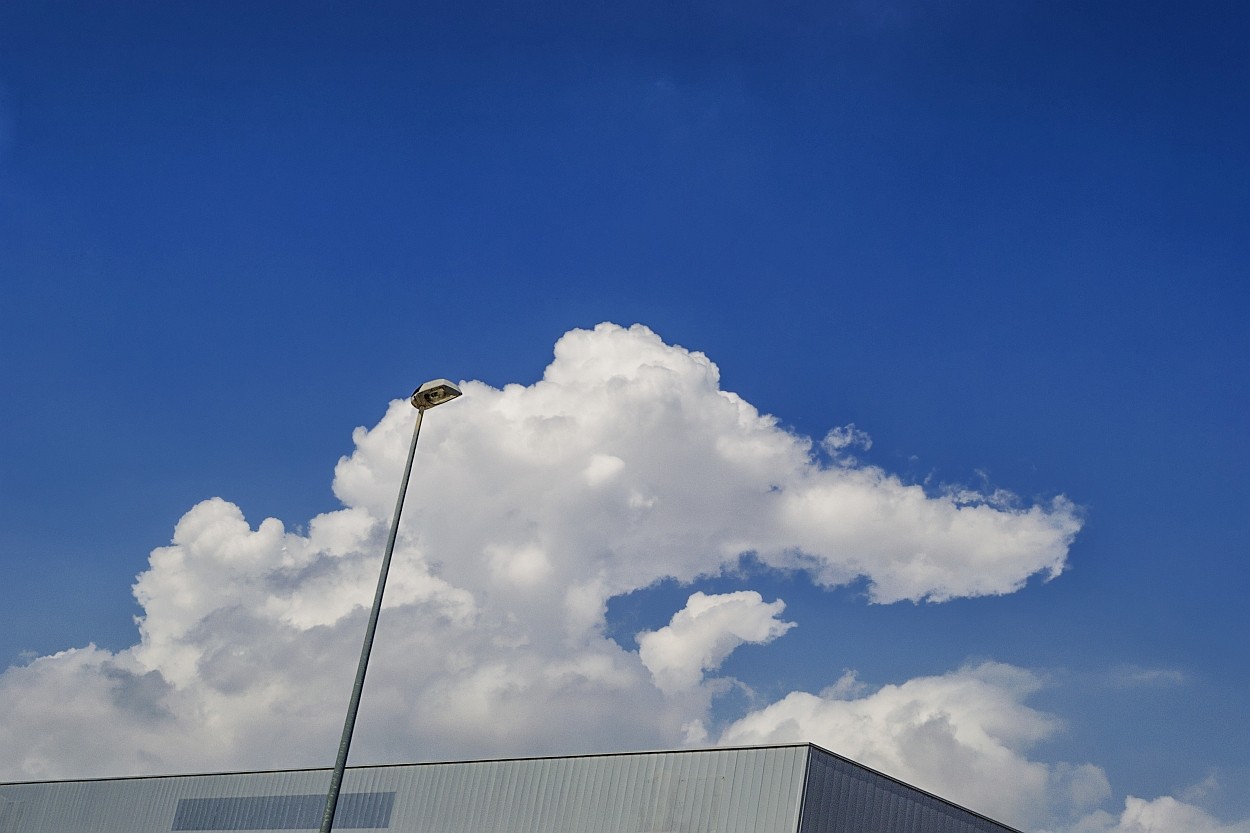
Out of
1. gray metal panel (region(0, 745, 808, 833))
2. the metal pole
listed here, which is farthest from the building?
the metal pole

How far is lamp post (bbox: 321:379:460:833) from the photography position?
22.1 m

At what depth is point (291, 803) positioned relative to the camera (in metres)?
44.3

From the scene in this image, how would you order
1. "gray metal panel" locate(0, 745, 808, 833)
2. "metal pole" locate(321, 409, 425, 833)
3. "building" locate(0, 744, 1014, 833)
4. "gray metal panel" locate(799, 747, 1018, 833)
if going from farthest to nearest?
"gray metal panel" locate(0, 745, 808, 833), "building" locate(0, 744, 1014, 833), "gray metal panel" locate(799, 747, 1018, 833), "metal pole" locate(321, 409, 425, 833)

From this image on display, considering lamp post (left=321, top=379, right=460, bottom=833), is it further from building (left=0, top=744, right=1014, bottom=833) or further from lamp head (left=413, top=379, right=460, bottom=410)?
building (left=0, top=744, right=1014, bottom=833)

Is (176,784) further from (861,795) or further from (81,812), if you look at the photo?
(861,795)

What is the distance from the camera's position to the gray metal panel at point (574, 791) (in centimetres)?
3148

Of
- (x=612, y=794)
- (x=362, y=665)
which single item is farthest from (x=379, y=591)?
(x=612, y=794)

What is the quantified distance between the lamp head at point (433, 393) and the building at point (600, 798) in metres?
14.1

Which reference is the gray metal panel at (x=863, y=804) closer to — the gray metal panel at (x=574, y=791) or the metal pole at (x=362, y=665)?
the gray metal panel at (x=574, y=791)

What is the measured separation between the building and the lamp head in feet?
46.1

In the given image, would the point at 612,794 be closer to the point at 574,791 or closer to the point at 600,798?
the point at 600,798

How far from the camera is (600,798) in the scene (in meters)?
34.7

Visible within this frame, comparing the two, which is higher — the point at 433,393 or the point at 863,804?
the point at 433,393

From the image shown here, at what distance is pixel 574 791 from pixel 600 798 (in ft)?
3.54
